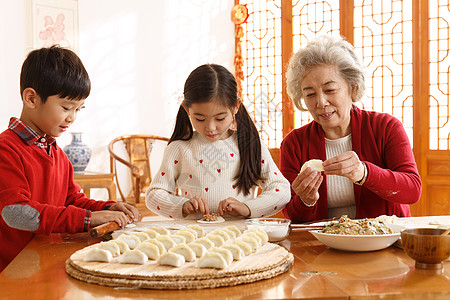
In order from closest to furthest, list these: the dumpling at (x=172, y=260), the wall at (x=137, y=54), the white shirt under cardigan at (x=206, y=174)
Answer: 1. the dumpling at (x=172, y=260)
2. the white shirt under cardigan at (x=206, y=174)
3. the wall at (x=137, y=54)

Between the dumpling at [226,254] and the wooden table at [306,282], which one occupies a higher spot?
the dumpling at [226,254]

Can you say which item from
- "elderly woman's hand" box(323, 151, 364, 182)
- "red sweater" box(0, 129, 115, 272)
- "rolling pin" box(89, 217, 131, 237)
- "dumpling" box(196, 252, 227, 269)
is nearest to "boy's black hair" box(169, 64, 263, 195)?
"elderly woman's hand" box(323, 151, 364, 182)

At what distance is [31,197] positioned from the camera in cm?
165

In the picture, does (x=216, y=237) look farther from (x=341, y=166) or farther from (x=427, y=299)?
(x=341, y=166)

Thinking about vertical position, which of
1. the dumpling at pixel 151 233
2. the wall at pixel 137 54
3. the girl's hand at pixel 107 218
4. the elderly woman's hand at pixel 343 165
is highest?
the wall at pixel 137 54

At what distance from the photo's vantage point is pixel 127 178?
18.1 feet

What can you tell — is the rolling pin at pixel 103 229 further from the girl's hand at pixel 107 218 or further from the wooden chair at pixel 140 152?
the wooden chair at pixel 140 152

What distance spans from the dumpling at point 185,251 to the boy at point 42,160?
1.48 ft

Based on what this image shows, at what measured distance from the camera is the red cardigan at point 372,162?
197 centimetres

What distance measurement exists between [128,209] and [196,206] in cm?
25

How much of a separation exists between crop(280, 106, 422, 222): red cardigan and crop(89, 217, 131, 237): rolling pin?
81cm

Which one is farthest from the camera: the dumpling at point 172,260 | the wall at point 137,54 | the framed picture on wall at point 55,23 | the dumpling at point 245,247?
the wall at point 137,54

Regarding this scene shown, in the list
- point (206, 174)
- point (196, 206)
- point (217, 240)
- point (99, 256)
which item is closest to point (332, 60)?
point (206, 174)

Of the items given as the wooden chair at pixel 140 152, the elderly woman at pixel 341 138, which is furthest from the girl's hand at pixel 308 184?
the wooden chair at pixel 140 152
